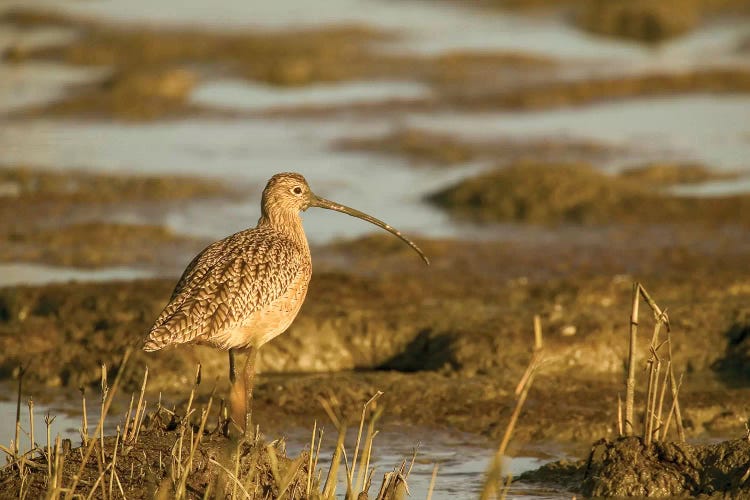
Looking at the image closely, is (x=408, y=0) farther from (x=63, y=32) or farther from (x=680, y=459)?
(x=680, y=459)

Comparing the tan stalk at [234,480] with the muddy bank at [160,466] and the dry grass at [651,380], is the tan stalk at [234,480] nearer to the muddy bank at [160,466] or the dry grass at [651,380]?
the muddy bank at [160,466]

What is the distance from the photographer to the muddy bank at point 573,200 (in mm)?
13484

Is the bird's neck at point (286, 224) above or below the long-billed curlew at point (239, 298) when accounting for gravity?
above

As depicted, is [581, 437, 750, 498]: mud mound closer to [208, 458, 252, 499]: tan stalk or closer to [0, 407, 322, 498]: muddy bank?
[0, 407, 322, 498]: muddy bank

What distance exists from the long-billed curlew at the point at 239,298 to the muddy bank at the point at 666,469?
5.64ft

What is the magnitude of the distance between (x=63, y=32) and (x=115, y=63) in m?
2.58

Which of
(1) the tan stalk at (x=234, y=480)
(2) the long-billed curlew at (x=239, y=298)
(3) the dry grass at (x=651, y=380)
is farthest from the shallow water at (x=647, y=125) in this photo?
(1) the tan stalk at (x=234, y=480)

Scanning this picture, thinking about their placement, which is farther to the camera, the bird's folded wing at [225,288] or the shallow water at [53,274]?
the shallow water at [53,274]

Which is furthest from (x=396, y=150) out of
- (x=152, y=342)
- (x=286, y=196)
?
(x=152, y=342)

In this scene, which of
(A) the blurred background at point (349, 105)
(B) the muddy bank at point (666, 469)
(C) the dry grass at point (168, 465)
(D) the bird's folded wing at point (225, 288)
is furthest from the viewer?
(A) the blurred background at point (349, 105)

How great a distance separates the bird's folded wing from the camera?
703 centimetres

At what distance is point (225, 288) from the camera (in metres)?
7.24

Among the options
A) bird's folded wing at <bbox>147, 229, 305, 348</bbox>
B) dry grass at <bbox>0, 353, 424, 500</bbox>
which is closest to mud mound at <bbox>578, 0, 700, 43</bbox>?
bird's folded wing at <bbox>147, 229, 305, 348</bbox>

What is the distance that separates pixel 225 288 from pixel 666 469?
2263 millimetres
